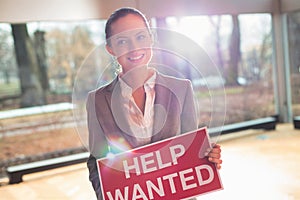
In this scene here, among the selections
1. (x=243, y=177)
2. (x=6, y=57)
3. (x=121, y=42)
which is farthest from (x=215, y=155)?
(x=6, y=57)

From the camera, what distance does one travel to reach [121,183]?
82 centimetres

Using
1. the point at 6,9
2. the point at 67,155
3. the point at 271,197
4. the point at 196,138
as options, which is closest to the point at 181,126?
the point at 196,138

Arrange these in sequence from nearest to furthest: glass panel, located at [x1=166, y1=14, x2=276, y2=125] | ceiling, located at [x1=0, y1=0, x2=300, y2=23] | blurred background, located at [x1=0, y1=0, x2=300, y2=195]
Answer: ceiling, located at [x1=0, y1=0, x2=300, y2=23] < blurred background, located at [x1=0, y1=0, x2=300, y2=195] < glass panel, located at [x1=166, y1=14, x2=276, y2=125]

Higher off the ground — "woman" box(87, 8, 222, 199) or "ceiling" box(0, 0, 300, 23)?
"ceiling" box(0, 0, 300, 23)

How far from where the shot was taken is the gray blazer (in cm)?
82

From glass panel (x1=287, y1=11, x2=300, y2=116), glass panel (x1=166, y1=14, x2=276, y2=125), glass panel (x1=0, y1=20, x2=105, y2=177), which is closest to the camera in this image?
glass panel (x1=0, y1=20, x2=105, y2=177)

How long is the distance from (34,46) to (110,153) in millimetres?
3810

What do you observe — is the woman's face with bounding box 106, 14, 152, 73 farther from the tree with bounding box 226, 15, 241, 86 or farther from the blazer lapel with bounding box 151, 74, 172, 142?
the tree with bounding box 226, 15, 241, 86

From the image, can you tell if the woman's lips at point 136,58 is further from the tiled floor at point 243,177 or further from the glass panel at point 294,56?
the glass panel at point 294,56

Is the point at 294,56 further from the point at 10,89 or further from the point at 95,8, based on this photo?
the point at 10,89

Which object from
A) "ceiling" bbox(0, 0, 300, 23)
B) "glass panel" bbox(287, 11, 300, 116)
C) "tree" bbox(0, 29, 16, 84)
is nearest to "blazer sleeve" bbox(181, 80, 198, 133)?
"ceiling" bbox(0, 0, 300, 23)

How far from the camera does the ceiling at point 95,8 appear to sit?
3.46 m

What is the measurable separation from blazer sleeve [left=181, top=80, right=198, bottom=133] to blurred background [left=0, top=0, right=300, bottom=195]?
300cm

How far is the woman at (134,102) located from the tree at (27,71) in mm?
3701
